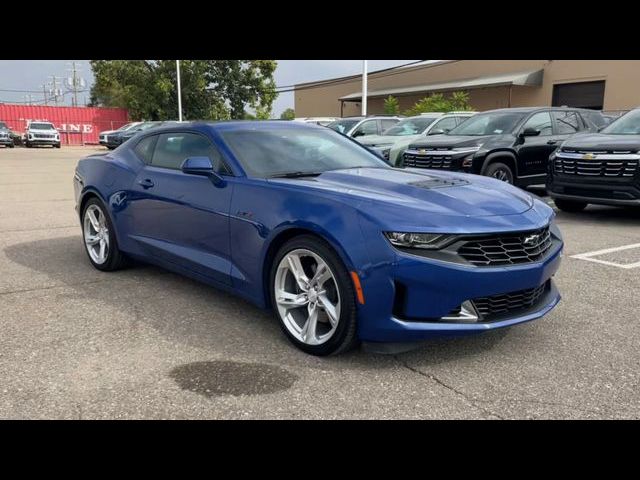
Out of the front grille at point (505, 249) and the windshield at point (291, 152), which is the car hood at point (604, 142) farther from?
the front grille at point (505, 249)

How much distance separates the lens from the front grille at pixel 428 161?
1005 centimetres

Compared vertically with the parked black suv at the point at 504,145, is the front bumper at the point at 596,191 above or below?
below

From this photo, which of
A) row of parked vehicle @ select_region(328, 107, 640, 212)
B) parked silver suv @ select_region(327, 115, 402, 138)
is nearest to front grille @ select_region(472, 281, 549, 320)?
row of parked vehicle @ select_region(328, 107, 640, 212)

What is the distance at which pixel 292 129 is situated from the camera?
4.96 m

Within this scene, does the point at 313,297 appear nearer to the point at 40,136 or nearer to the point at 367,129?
the point at 367,129

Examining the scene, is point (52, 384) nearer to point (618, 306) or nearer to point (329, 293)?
point (329, 293)

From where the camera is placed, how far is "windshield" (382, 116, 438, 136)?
13.7 metres

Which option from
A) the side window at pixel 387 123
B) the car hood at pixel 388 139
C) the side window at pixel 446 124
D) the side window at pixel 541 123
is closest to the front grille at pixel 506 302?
the side window at pixel 541 123

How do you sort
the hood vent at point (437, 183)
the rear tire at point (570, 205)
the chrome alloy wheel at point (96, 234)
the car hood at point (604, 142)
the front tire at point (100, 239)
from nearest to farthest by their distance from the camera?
1. the hood vent at point (437, 183)
2. the front tire at point (100, 239)
3. the chrome alloy wheel at point (96, 234)
4. the car hood at point (604, 142)
5. the rear tire at point (570, 205)

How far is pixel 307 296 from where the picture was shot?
12.0 feet

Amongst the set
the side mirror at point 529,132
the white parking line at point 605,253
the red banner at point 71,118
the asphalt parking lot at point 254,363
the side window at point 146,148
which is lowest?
the asphalt parking lot at point 254,363

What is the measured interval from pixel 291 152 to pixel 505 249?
1.87 m

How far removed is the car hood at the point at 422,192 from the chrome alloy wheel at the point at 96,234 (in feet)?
7.74
